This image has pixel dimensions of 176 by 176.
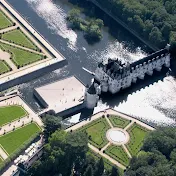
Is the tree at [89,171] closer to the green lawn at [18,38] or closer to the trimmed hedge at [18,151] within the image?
the trimmed hedge at [18,151]

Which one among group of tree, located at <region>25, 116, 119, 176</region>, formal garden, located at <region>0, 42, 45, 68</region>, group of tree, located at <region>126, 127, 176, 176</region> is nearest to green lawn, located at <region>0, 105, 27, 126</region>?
group of tree, located at <region>25, 116, 119, 176</region>

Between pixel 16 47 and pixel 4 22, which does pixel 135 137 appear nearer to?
pixel 16 47

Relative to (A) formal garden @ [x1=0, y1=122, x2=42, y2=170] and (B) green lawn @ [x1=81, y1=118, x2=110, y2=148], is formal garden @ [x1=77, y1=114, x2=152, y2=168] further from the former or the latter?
(A) formal garden @ [x1=0, y1=122, x2=42, y2=170]

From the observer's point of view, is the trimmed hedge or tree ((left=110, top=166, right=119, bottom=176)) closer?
tree ((left=110, top=166, right=119, bottom=176))

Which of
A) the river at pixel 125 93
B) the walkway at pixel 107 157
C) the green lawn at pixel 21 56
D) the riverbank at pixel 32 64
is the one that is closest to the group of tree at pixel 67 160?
the walkway at pixel 107 157

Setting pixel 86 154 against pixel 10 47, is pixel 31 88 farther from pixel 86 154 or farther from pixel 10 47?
pixel 86 154

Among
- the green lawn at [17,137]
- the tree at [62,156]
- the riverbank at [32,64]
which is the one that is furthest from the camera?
the riverbank at [32,64]

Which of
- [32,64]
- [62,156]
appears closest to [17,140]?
[62,156]
